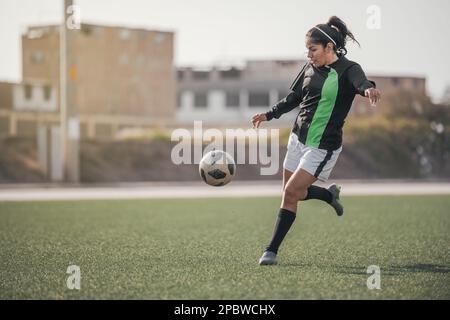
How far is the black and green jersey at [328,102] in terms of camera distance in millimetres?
6930

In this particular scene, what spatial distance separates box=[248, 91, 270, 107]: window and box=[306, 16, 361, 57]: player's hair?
53.4m

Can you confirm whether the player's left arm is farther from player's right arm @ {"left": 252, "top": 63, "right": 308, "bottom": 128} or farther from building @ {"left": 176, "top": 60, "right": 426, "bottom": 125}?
building @ {"left": 176, "top": 60, "right": 426, "bottom": 125}

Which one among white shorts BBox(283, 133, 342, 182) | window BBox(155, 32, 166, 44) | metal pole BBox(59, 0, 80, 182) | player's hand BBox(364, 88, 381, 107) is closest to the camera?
player's hand BBox(364, 88, 381, 107)

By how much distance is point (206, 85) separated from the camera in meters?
61.9

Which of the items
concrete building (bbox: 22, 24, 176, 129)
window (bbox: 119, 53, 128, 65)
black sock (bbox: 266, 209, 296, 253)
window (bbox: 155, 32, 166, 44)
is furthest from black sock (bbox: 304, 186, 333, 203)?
window (bbox: 155, 32, 166, 44)

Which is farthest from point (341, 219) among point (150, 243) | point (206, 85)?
point (206, 85)

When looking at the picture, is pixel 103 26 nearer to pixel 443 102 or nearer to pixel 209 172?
pixel 443 102

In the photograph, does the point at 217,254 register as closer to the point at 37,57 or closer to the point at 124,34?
the point at 37,57

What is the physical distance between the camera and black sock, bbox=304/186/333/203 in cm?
753

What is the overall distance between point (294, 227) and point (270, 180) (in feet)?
66.0

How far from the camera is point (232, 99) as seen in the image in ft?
201

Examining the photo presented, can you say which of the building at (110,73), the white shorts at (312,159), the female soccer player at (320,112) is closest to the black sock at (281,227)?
the female soccer player at (320,112)

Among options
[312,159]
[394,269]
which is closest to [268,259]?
[312,159]
